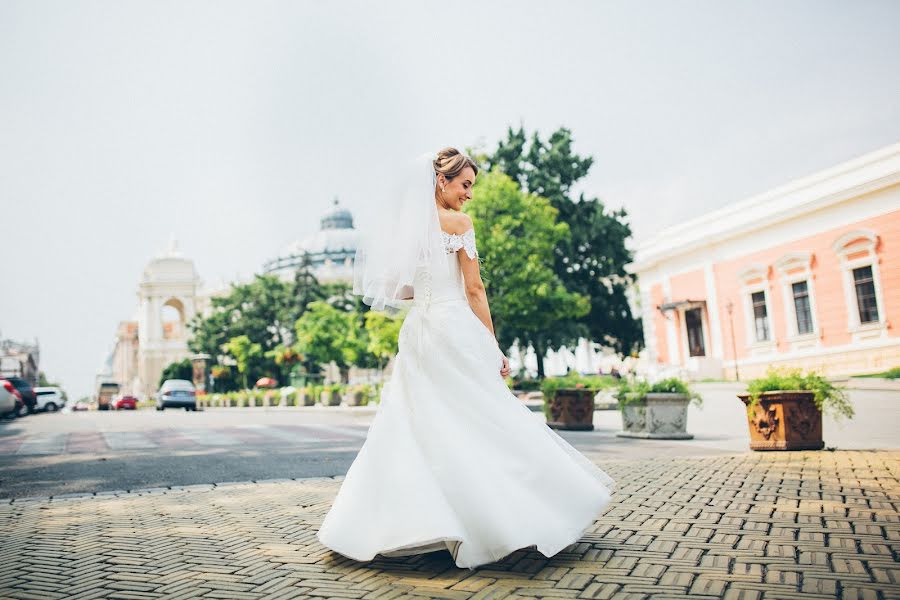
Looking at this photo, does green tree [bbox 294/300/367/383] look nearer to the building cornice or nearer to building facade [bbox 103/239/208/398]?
the building cornice

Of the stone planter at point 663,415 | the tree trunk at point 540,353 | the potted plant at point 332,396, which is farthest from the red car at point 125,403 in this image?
the stone planter at point 663,415

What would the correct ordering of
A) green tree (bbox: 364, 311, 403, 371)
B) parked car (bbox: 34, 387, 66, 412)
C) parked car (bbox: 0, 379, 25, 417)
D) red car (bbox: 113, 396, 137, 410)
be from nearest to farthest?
parked car (bbox: 0, 379, 25, 417) < green tree (bbox: 364, 311, 403, 371) < parked car (bbox: 34, 387, 66, 412) < red car (bbox: 113, 396, 137, 410)

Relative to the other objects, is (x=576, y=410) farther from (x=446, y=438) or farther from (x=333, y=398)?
(x=333, y=398)

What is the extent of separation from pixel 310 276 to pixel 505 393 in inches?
1956

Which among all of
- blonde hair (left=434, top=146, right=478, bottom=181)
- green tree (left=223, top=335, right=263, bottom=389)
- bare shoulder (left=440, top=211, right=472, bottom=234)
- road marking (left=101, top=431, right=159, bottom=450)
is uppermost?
green tree (left=223, top=335, right=263, bottom=389)

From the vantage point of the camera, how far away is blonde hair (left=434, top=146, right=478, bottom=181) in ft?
12.1

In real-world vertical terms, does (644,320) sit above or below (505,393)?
above

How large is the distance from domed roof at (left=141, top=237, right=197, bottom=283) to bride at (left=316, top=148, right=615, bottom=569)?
87.1 m

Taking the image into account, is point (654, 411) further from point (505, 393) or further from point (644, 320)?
point (644, 320)

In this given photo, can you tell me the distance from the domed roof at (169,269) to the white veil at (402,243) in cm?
8669

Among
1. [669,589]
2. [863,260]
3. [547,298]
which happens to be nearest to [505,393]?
[669,589]

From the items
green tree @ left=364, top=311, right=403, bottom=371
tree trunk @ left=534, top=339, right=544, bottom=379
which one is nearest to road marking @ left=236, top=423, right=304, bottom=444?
green tree @ left=364, top=311, right=403, bottom=371

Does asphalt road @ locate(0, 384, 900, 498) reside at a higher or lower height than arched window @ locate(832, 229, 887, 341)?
lower

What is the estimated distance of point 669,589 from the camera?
2656mm
